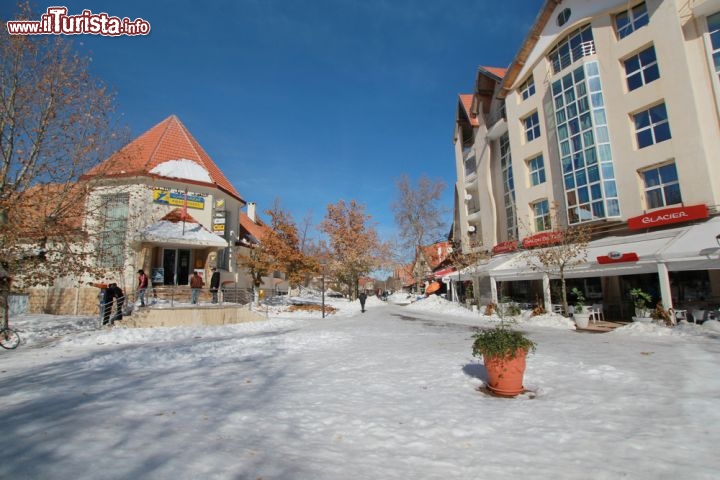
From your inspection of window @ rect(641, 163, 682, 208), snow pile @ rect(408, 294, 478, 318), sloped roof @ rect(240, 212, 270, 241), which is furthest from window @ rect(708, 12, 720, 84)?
sloped roof @ rect(240, 212, 270, 241)

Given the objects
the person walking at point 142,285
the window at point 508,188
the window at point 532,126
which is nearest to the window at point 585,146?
the window at point 532,126

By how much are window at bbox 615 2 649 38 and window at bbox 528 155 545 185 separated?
762 centimetres

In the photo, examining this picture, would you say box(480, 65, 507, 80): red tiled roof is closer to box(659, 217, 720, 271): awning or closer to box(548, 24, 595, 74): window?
box(548, 24, 595, 74): window

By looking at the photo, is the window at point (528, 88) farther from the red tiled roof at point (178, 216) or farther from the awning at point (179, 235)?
the red tiled roof at point (178, 216)

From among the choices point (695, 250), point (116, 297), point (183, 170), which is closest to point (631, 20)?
point (695, 250)

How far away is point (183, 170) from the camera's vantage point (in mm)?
23672

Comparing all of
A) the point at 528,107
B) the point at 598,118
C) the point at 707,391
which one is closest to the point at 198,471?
the point at 707,391

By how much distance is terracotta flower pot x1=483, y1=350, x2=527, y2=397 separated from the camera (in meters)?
5.76

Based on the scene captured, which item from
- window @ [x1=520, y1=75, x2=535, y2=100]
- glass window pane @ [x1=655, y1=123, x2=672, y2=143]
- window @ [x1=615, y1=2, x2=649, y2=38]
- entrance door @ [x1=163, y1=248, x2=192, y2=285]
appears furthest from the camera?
window @ [x1=520, y1=75, x2=535, y2=100]

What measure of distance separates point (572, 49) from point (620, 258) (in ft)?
45.1

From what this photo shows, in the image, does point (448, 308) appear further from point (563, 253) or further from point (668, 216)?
point (668, 216)

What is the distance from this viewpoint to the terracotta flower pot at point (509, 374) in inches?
227

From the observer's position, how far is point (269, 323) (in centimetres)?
Result: 1727

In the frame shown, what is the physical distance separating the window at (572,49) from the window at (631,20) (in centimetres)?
130
